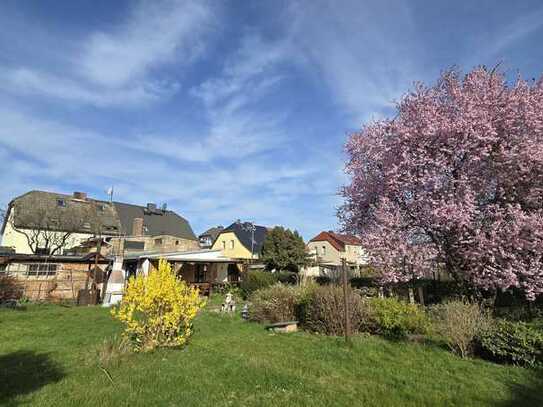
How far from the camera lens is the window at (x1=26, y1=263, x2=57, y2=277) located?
20.5 m

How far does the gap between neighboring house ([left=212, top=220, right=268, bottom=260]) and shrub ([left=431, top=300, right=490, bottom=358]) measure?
102ft

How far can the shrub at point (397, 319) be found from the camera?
27.7 ft

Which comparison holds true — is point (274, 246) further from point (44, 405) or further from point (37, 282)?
point (44, 405)

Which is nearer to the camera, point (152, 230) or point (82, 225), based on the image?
point (82, 225)

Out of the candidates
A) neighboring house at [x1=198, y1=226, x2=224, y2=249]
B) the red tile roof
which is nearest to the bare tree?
neighboring house at [x1=198, y1=226, x2=224, y2=249]

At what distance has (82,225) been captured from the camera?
121 feet

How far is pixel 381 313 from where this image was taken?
8.74m

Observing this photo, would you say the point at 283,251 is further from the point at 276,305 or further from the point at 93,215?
the point at 93,215

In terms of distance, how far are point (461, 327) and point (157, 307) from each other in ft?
20.5

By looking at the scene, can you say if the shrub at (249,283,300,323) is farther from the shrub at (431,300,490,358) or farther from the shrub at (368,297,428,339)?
the shrub at (431,300,490,358)

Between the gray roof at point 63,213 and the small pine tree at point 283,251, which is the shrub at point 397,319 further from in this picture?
the gray roof at point 63,213

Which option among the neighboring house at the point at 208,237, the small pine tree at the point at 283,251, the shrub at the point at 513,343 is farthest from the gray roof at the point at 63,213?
the shrub at the point at 513,343

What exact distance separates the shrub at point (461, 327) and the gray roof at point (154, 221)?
3669cm

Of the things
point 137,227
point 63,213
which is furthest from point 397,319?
point 63,213
